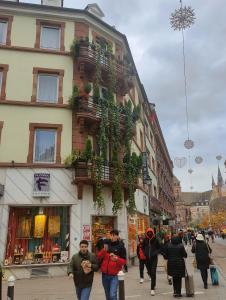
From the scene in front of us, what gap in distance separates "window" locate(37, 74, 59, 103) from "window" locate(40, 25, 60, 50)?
79.5 inches

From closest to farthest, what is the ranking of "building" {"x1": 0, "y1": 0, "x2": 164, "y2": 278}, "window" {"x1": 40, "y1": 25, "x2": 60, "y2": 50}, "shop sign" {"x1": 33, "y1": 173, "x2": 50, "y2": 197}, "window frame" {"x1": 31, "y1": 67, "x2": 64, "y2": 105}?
"building" {"x1": 0, "y1": 0, "x2": 164, "y2": 278}
"shop sign" {"x1": 33, "y1": 173, "x2": 50, "y2": 197}
"window frame" {"x1": 31, "y1": 67, "x2": 64, "y2": 105}
"window" {"x1": 40, "y1": 25, "x2": 60, "y2": 50}

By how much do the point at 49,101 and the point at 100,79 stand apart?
11.6ft

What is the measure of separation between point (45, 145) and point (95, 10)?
10323 mm

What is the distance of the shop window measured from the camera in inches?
639

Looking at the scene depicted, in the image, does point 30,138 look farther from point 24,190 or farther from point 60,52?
point 60,52

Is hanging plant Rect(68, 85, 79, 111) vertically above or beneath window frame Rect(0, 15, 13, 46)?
beneath

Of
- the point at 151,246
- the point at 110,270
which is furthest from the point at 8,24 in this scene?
the point at 110,270

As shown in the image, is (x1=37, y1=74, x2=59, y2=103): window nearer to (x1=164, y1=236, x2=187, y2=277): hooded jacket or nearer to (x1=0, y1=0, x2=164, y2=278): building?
(x1=0, y1=0, x2=164, y2=278): building

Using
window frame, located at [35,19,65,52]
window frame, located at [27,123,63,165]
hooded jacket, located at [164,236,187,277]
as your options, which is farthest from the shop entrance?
window frame, located at [35,19,65,52]

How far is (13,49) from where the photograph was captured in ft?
61.9

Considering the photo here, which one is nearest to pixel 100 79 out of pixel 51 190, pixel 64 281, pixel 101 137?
pixel 101 137

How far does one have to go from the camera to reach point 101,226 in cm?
1808

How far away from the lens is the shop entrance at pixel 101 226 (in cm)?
1761

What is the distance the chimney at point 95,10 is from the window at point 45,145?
29.4ft
